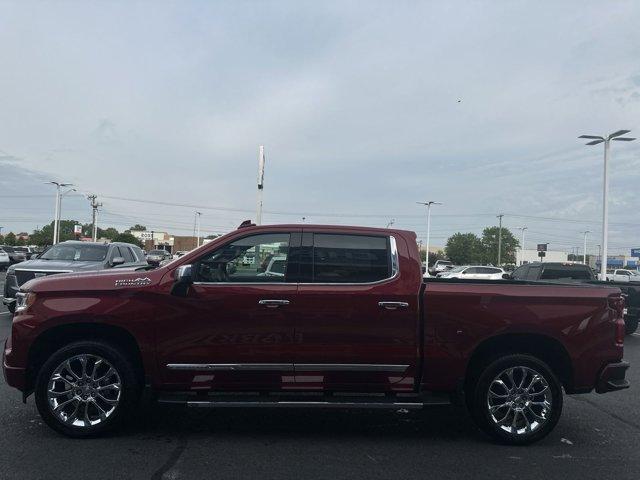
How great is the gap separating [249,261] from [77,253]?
9744mm

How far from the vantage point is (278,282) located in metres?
5.39

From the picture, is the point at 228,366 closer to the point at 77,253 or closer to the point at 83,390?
the point at 83,390

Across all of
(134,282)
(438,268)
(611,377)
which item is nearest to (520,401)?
(611,377)

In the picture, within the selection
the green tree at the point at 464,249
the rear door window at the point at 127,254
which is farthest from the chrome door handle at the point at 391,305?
the green tree at the point at 464,249

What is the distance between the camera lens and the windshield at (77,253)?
1354 centimetres

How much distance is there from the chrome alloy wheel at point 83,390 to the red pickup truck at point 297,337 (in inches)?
0.5

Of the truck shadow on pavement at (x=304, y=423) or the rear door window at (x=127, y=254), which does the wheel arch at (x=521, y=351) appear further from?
the rear door window at (x=127, y=254)

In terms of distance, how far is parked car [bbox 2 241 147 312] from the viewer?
12289 mm

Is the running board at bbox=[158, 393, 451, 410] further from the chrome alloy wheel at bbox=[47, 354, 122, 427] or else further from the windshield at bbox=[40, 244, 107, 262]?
the windshield at bbox=[40, 244, 107, 262]

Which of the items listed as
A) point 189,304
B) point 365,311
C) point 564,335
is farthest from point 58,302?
point 564,335

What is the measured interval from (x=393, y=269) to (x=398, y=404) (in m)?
1.23

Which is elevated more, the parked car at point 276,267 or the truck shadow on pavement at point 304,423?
the parked car at point 276,267

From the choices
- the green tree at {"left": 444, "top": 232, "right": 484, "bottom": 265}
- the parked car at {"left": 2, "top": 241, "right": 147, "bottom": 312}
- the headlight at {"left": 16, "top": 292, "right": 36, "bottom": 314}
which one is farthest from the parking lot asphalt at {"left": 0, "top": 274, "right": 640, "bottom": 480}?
the green tree at {"left": 444, "top": 232, "right": 484, "bottom": 265}

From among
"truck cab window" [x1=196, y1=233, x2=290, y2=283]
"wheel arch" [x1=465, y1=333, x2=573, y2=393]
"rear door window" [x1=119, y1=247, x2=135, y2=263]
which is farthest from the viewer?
"rear door window" [x1=119, y1=247, x2=135, y2=263]
